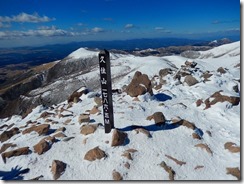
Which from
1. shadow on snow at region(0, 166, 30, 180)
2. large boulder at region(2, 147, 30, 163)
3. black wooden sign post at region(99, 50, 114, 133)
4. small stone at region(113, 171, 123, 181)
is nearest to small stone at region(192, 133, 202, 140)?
black wooden sign post at region(99, 50, 114, 133)

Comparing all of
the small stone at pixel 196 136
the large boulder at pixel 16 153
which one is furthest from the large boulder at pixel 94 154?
the small stone at pixel 196 136

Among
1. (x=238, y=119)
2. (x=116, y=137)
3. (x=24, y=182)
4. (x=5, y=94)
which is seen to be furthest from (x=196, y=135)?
(x=5, y=94)

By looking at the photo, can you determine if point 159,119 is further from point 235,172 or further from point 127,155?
point 235,172

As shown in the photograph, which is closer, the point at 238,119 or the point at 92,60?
the point at 238,119

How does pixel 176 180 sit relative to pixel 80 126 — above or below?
below

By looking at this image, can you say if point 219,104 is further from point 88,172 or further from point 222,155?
point 88,172

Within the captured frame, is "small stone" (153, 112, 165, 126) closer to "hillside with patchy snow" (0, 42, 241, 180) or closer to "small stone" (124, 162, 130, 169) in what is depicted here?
"hillside with patchy snow" (0, 42, 241, 180)
